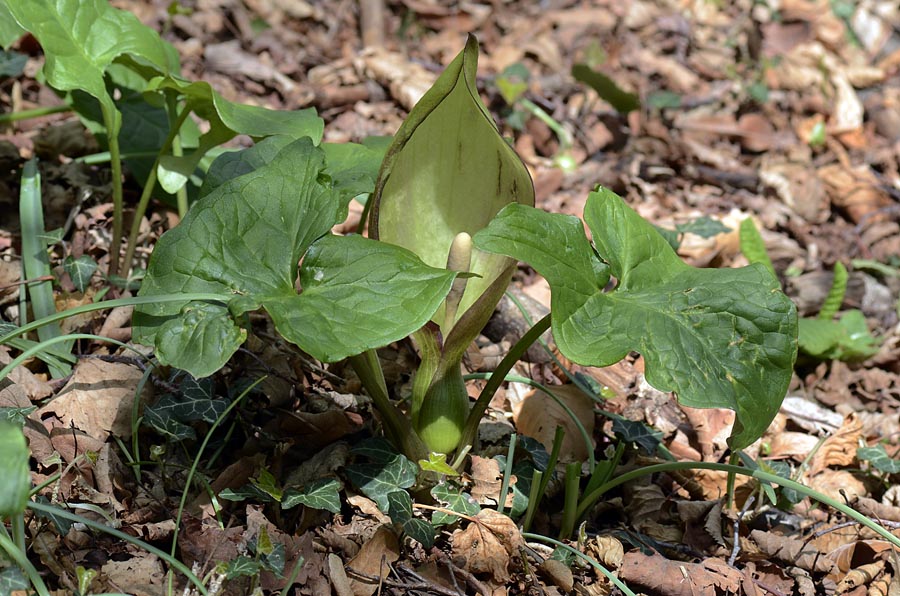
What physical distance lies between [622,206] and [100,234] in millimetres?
1518

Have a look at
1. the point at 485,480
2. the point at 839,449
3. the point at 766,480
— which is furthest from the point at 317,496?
the point at 839,449

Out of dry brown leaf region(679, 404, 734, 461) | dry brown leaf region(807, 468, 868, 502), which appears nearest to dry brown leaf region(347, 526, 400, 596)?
dry brown leaf region(679, 404, 734, 461)

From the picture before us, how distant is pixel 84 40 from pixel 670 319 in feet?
4.62

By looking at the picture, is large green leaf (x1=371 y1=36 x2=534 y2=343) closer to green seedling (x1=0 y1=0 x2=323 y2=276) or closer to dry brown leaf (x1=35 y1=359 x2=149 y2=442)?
green seedling (x1=0 y1=0 x2=323 y2=276)

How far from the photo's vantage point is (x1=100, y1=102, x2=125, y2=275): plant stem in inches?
71.1

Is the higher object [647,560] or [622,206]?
[622,206]

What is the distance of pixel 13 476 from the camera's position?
92 cm

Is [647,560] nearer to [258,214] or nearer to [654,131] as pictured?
[258,214]

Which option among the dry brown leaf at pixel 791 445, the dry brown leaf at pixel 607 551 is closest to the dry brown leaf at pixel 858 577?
the dry brown leaf at pixel 791 445

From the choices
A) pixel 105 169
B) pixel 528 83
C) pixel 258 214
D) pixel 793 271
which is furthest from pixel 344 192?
pixel 528 83

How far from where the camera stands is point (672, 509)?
192 centimetres

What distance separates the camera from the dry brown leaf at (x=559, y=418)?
6.34ft

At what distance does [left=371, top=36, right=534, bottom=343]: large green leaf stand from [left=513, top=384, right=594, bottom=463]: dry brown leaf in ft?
1.44

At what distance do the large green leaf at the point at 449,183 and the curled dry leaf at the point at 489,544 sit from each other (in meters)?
0.39
